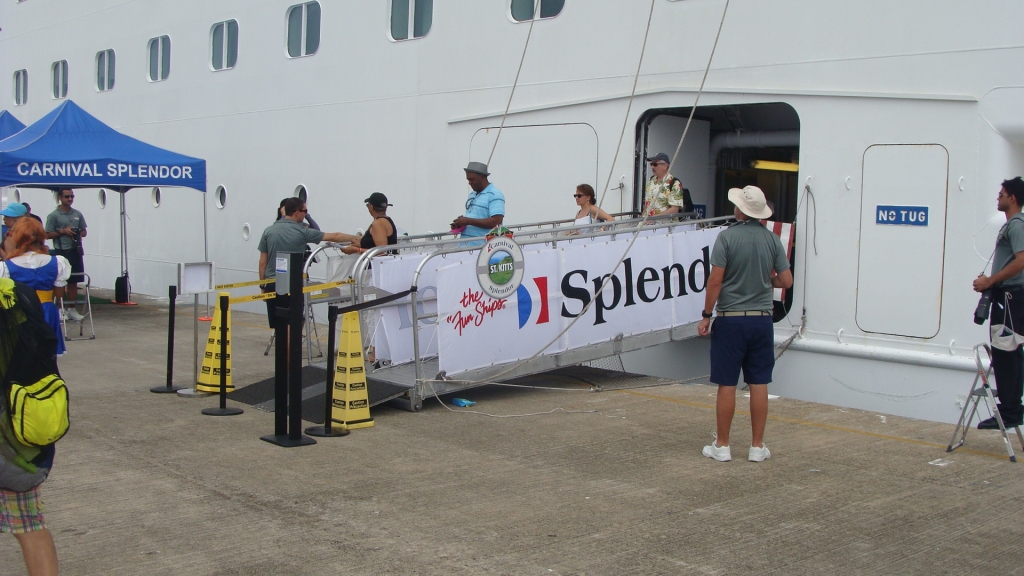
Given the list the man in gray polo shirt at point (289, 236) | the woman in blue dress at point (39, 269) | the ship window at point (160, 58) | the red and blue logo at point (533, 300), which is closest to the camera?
the woman in blue dress at point (39, 269)

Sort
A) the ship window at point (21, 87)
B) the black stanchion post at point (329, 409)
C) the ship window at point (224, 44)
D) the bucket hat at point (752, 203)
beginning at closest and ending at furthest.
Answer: the bucket hat at point (752, 203) → the black stanchion post at point (329, 409) → the ship window at point (224, 44) → the ship window at point (21, 87)

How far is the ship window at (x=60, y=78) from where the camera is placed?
73.4ft

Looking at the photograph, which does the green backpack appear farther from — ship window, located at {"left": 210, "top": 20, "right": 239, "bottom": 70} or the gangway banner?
ship window, located at {"left": 210, "top": 20, "right": 239, "bottom": 70}

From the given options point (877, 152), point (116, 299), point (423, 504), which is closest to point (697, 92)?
point (877, 152)

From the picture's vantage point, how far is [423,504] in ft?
17.6

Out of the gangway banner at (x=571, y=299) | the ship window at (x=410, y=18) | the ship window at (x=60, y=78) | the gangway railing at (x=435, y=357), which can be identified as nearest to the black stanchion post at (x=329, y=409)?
the gangway railing at (x=435, y=357)

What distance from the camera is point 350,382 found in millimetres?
7156

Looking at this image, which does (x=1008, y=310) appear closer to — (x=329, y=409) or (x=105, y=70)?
(x=329, y=409)

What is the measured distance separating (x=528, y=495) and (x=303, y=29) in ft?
38.1

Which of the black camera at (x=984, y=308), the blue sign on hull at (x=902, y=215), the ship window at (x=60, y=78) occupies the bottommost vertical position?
the black camera at (x=984, y=308)

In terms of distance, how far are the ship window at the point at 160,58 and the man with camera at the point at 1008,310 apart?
16056 mm

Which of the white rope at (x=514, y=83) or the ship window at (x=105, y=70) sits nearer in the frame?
the white rope at (x=514, y=83)

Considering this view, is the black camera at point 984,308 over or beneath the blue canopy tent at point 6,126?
beneath

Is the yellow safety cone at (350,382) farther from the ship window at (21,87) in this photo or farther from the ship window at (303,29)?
the ship window at (21,87)
